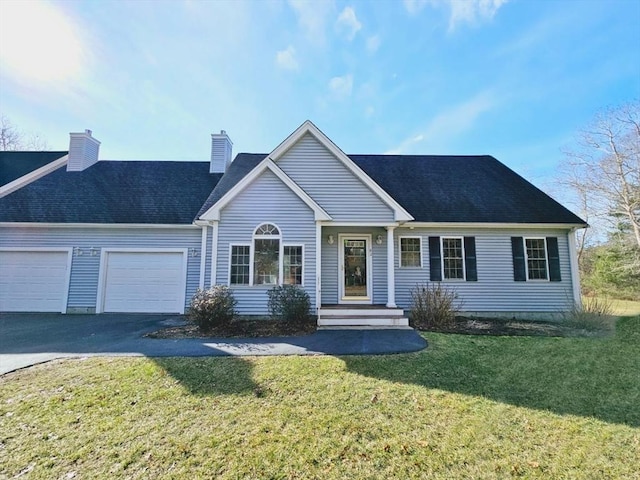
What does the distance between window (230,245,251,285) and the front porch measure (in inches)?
105

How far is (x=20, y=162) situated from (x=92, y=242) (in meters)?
6.83

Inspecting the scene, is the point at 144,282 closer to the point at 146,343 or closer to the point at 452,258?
the point at 146,343

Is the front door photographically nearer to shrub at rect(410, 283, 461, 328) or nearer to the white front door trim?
the white front door trim

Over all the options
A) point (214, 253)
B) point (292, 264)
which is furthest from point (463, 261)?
point (214, 253)

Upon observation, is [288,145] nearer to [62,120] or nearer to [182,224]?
[182,224]

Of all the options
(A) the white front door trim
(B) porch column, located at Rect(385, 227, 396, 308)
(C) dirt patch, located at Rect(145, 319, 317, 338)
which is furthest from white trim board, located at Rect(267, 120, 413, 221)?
(C) dirt patch, located at Rect(145, 319, 317, 338)

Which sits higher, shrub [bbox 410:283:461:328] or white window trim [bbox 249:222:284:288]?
white window trim [bbox 249:222:284:288]

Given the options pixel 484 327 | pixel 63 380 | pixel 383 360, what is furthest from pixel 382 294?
pixel 63 380

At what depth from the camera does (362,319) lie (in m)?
8.66

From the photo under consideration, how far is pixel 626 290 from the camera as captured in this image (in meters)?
18.6

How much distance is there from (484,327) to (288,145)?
27.7 ft

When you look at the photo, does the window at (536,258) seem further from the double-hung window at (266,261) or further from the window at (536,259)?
the double-hung window at (266,261)

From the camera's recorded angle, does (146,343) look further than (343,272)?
No

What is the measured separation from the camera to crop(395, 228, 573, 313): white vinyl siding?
1070 centimetres
